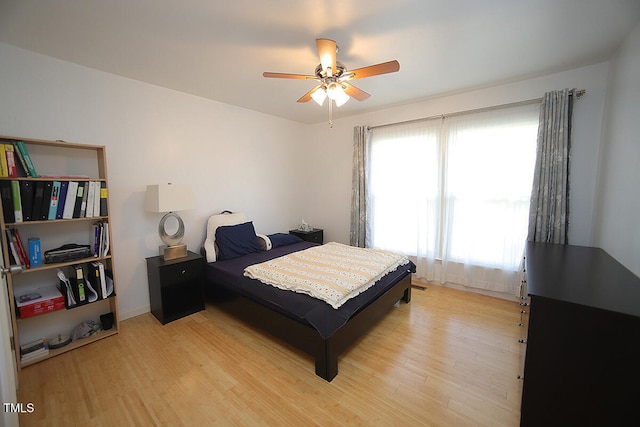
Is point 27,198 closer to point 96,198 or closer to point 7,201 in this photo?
point 7,201

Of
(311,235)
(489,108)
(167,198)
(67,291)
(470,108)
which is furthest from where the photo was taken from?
(311,235)

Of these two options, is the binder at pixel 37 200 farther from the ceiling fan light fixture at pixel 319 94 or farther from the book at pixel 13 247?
the ceiling fan light fixture at pixel 319 94

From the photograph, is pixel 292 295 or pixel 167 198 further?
pixel 167 198

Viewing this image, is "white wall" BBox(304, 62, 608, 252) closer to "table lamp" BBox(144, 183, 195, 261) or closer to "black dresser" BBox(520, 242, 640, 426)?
"black dresser" BBox(520, 242, 640, 426)

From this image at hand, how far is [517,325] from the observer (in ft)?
8.27

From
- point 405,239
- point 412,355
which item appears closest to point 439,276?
point 405,239

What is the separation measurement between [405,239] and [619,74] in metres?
2.66

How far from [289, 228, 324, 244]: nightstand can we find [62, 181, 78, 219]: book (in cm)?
292

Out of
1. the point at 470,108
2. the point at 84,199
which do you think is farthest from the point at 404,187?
the point at 84,199

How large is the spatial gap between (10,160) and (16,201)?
313 millimetres

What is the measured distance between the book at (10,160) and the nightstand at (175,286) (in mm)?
1290

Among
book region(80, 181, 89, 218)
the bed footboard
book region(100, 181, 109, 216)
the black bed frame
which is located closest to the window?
the black bed frame

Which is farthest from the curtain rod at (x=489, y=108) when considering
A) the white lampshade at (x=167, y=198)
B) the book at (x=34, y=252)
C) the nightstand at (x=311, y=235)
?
the book at (x=34, y=252)

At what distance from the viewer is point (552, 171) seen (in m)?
2.60
